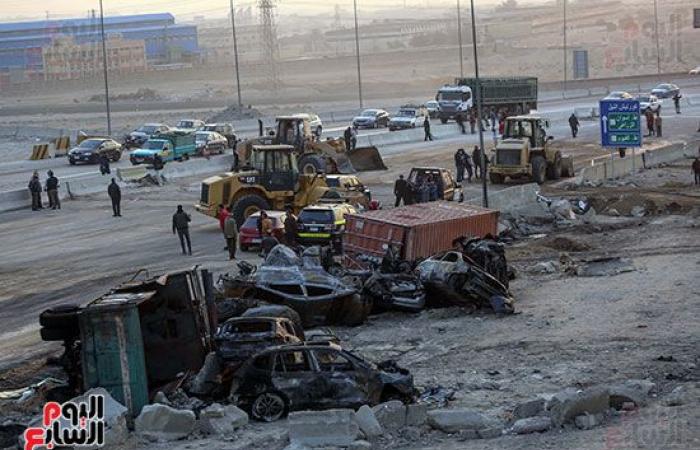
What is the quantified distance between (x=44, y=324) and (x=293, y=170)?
16985 mm

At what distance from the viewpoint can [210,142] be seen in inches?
2202

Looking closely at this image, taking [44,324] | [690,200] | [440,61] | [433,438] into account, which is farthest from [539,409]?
[440,61]

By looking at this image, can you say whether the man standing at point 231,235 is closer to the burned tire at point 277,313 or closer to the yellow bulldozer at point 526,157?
the burned tire at point 277,313

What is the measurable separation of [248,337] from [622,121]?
26.8m

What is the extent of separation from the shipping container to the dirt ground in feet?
4.76

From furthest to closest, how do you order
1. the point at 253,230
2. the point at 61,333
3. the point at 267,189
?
1. the point at 267,189
2. the point at 253,230
3. the point at 61,333

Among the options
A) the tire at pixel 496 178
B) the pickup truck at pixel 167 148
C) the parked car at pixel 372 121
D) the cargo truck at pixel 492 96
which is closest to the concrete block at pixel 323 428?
the tire at pixel 496 178

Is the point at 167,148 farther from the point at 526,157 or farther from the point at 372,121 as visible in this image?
the point at 372,121

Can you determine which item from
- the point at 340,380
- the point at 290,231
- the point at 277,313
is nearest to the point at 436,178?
the point at 290,231

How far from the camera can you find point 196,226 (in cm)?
3488

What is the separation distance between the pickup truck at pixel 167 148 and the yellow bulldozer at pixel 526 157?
14.5 metres

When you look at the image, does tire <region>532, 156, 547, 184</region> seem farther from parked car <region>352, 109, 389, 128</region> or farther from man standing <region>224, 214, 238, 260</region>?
parked car <region>352, 109, 389, 128</region>

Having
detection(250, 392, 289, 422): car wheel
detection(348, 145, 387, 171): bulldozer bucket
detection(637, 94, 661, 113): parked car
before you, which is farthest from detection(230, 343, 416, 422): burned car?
detection(637, 94, 661, 113): parked car

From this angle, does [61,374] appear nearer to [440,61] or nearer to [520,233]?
[520,233]
